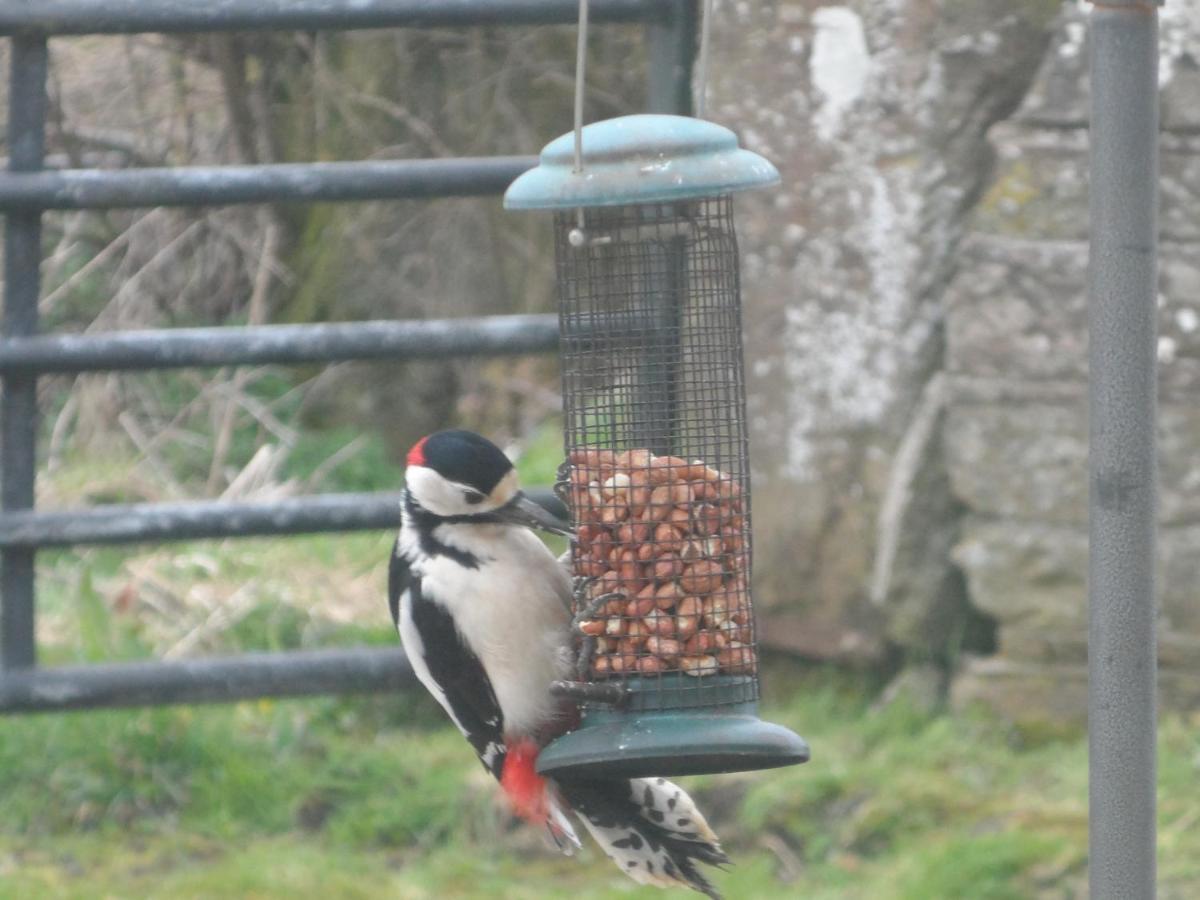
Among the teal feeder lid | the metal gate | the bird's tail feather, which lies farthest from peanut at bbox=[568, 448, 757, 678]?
the metal gate

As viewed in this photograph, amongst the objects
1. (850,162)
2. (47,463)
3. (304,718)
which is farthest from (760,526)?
(47,463)

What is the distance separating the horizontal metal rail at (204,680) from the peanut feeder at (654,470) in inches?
29.8

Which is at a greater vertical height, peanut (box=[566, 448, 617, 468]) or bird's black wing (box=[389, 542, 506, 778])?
peanut (box=[566, 448, 617, 468])

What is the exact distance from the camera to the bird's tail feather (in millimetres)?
3391

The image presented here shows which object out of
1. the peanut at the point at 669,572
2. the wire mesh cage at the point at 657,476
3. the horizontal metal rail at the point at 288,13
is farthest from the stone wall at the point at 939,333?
the peanut at the point at 669,572

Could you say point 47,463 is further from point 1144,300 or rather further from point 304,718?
point 1144,300

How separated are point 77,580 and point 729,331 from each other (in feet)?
10.8

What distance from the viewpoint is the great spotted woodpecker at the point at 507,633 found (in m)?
3.40

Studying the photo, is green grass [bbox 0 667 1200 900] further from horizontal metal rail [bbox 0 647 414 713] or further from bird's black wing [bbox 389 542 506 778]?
bird's black wing [bbox 389 542 506 778]

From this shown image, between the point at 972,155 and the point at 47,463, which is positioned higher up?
the point at 972,155

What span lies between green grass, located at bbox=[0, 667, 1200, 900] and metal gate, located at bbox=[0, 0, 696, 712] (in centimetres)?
67

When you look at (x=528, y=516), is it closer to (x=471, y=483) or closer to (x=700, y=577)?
(x=471, y=483)

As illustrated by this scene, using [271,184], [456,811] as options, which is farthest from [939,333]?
[271,184]

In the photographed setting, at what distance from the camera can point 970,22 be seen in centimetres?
464
